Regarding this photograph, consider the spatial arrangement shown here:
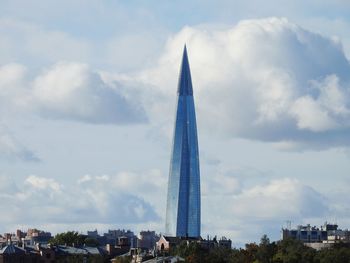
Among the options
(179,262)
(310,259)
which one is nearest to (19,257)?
(179,262)

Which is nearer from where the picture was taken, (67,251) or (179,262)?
(179,262)

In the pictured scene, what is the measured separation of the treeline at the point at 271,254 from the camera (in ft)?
444

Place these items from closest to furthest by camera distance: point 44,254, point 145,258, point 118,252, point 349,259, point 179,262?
point 349,259
point 179,262
point 145,258
point 44,254
point 118,252

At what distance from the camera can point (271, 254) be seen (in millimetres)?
146000

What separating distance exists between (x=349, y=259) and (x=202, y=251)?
3511 centimetres

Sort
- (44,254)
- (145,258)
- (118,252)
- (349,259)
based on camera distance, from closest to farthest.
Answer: (349,259) → (145,258) → (44,254) → (118,252)

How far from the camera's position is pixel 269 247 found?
149 metres

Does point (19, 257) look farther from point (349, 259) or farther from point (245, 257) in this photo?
point (349, 259)

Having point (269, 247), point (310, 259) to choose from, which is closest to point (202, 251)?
point (269, 247)

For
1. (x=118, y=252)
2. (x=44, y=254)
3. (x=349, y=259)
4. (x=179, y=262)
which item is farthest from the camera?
(x=118, y=252)

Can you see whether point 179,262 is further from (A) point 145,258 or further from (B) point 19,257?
(B) point 19,257

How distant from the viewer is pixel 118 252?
192 metres

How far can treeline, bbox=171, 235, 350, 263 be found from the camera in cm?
13538

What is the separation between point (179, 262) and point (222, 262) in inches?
215
